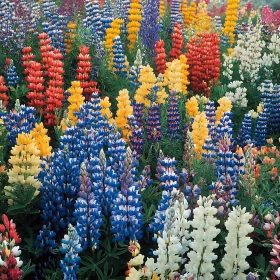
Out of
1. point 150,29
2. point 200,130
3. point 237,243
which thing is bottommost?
point 200,130

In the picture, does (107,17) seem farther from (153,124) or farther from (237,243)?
(237,243)

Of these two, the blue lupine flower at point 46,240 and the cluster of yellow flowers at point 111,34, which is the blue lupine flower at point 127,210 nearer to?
the blue lupine flower at point 46,240

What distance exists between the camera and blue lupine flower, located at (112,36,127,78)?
729 cm

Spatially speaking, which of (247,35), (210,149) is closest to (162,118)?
(210,149)

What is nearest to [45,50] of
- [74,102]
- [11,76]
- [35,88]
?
[11,76]

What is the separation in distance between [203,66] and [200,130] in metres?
3.06

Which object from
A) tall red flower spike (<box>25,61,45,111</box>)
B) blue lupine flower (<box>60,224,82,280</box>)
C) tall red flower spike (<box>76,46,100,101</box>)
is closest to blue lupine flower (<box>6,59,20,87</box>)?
tall red flower spike (<box>25,61,45,111</box>)

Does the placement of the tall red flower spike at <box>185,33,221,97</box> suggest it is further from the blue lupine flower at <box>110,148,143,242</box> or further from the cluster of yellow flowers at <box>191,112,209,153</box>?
the blue lupine flower at <box>110,148,143,242</box>

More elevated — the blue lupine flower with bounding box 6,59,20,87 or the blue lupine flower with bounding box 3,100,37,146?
the blue lupine flower with bounding box 3,100,37,146

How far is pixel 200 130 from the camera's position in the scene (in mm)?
5191

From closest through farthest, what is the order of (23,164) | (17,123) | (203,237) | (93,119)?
(203,237)
(23,164)
(17,123)
(93,119)

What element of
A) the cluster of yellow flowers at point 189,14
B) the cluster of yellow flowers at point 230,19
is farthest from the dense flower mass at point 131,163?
the cluster of yellow flowers at point 189,14

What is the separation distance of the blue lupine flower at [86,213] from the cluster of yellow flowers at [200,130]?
2014 millimetres

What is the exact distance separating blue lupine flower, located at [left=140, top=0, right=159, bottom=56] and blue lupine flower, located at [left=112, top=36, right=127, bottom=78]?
1086 millimetres
